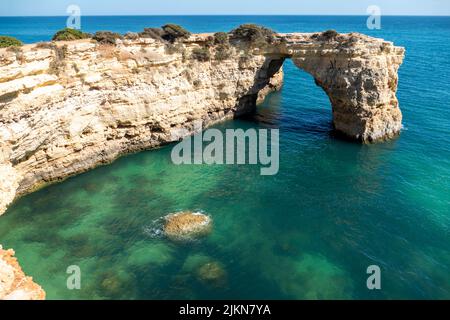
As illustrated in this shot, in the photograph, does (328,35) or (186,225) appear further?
(328,35)

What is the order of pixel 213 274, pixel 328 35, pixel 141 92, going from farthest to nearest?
1. pixel 328 35
2. pixel 141 92
3. pixel 213 274

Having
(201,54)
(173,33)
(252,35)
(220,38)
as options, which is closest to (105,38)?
(173,33)

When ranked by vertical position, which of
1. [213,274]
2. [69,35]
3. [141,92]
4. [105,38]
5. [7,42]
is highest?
[69,35]

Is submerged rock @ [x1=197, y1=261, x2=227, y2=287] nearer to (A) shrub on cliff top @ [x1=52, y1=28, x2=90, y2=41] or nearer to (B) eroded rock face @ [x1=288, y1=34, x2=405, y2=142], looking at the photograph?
(B) eroded rock face @ [x1=288, y1=34, x2=405, y2=142]

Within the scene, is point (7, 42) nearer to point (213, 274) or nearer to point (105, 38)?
point (105, 38)

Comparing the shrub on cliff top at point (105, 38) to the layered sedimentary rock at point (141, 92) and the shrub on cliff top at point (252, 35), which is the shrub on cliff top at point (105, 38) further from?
the shrub on cliff top at point (252, 35)

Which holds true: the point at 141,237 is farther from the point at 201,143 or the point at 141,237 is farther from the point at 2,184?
the point at 201,143

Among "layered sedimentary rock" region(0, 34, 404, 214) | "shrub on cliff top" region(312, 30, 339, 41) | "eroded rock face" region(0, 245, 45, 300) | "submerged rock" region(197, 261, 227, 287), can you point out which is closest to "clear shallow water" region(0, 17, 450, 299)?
"submerged rock" region(197, 261, 227, 287)
